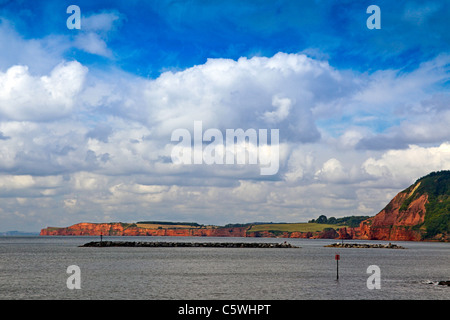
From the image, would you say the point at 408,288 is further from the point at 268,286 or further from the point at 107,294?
the point at 107,294

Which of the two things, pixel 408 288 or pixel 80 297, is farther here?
pixel 408 288

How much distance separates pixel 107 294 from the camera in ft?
199

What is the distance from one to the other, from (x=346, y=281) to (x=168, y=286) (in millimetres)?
29091
